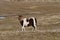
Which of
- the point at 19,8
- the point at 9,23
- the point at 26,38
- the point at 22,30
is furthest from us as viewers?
the point at 19,8

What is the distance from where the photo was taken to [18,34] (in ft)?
9.61

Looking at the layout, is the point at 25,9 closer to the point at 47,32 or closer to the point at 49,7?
the point at 49,7

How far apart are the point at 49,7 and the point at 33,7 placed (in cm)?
40

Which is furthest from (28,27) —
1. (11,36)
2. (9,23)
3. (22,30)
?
(9,23)

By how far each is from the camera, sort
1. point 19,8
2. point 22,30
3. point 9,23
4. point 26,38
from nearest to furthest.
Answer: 1. point 26,38
2. point 22,30
3. point 9,23
4. point 19,8

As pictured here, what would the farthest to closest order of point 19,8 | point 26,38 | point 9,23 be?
1. point 19,8
2. point 9,23
3. point 26,38

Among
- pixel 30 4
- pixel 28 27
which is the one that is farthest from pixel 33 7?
pixel 28 27

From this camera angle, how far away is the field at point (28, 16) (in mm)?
2930

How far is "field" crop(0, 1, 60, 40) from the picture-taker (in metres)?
2.93

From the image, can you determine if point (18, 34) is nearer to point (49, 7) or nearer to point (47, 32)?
point (47, 32)

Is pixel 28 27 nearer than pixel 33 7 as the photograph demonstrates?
Yes

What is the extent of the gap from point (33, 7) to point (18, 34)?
117 inches

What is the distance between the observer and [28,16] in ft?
12.4

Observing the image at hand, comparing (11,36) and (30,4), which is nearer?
(11,36)
